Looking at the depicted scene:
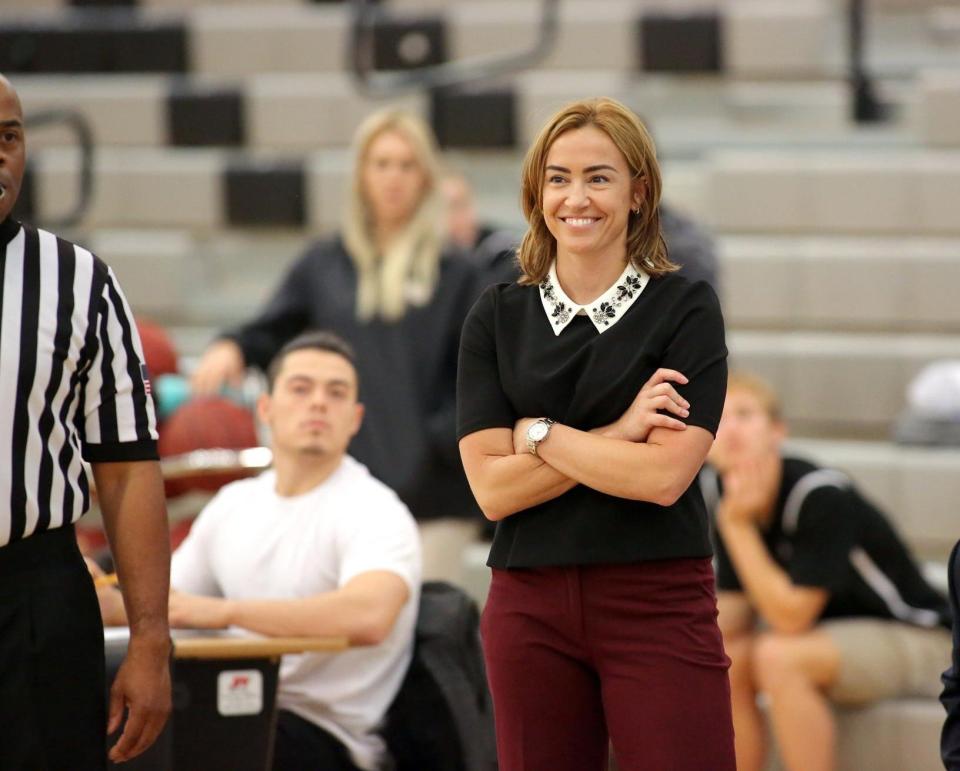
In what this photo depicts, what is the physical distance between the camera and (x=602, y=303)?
6.70ft

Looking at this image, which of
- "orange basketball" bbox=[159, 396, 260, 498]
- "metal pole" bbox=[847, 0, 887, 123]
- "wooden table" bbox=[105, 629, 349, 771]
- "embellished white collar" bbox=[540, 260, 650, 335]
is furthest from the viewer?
"metal pole" bbox=[847, 0, 887, 123]

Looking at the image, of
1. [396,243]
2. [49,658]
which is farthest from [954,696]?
[396,243]

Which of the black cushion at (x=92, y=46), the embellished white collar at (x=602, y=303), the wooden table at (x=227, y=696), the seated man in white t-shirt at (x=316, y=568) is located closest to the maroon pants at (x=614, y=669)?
the embellished white collar at (x=602, y=303)

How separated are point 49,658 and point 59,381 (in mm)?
328

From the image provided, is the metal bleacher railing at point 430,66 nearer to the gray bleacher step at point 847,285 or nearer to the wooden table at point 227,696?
the gray bleacher step at point 847,285

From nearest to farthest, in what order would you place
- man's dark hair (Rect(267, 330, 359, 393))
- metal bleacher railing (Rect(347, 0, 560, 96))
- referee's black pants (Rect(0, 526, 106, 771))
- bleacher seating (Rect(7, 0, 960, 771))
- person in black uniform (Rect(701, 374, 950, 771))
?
referee's black pants (Rect(0, 526, 106, 771)) < man's dark hair (Rect(267, 330, 359, 393)) < person in black uniform (Rect(701, 374, 950, 771)) < bleacher seating (Rect(7, 0, 960, 771)) < metal bleacher railing (Rect(347, 0, 560, 96))

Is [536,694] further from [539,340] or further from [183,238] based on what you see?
[183,238]

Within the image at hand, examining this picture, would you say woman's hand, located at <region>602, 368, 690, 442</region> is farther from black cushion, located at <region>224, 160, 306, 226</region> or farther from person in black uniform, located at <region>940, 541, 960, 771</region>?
black cushion, located at <region>224, 160, 306, 226</region>

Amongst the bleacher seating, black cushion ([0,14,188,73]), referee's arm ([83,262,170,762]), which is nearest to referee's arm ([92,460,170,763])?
referee's arm ([83,262,170,762])

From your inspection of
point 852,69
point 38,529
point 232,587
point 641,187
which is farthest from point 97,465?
point 852,69

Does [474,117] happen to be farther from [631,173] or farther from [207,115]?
[631,173]

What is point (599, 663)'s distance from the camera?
78.4 inches

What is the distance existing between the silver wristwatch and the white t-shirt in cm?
91

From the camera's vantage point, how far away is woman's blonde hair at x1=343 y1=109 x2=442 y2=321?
386cm
